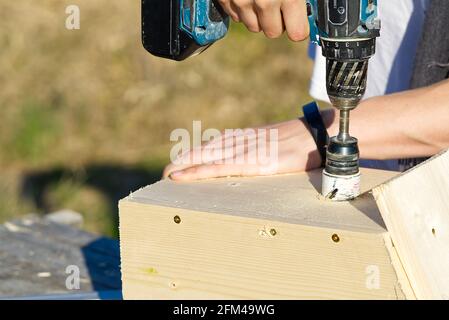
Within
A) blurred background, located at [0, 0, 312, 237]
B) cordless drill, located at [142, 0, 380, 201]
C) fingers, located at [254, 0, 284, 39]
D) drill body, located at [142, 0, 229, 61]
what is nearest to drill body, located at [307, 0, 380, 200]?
cordless drill, located at [142, 0, 380, 201]

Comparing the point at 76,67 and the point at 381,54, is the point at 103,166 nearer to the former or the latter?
the point at 76,67

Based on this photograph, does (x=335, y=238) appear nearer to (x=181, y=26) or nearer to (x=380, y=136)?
(x=380, y=136)

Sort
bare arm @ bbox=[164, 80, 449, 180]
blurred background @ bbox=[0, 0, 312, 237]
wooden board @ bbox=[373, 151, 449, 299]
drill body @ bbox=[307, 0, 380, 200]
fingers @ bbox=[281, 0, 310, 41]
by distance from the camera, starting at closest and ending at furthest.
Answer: wooden board @ bbox=[373, 151, 449, 299] → drill body @ bbox=[307, 0, 380, 200] → fingers @ bbox=[281, 0, 310, 41] → bare arm @ bbox=[164, 80, 449, 180] → blurred background @ bbox=[0, 0, 312, 237]

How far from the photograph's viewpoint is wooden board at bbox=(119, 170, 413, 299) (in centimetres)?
165

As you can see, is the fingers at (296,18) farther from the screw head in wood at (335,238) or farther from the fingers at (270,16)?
the screw head in wood at (335,238)

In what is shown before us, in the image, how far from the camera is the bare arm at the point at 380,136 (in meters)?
2.02

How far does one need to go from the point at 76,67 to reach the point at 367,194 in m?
3.84

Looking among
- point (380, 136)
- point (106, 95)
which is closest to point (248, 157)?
point (380, 136)

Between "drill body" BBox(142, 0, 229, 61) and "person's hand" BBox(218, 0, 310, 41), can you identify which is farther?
"drill body" BBox(142, 0, 229, 61)

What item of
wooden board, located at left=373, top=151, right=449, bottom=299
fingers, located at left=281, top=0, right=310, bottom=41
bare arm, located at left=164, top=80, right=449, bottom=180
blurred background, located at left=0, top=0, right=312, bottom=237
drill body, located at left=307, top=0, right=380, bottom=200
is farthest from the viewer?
blurred background, located at left=0, top=0, right=312, bottom=237

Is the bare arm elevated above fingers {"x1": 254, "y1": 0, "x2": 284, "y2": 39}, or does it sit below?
below

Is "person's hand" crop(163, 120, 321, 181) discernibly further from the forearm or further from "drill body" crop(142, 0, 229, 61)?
"drill body" crop(142, 0, 229, 61)

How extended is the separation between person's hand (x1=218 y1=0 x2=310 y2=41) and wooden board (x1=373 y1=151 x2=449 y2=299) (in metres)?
0.43
